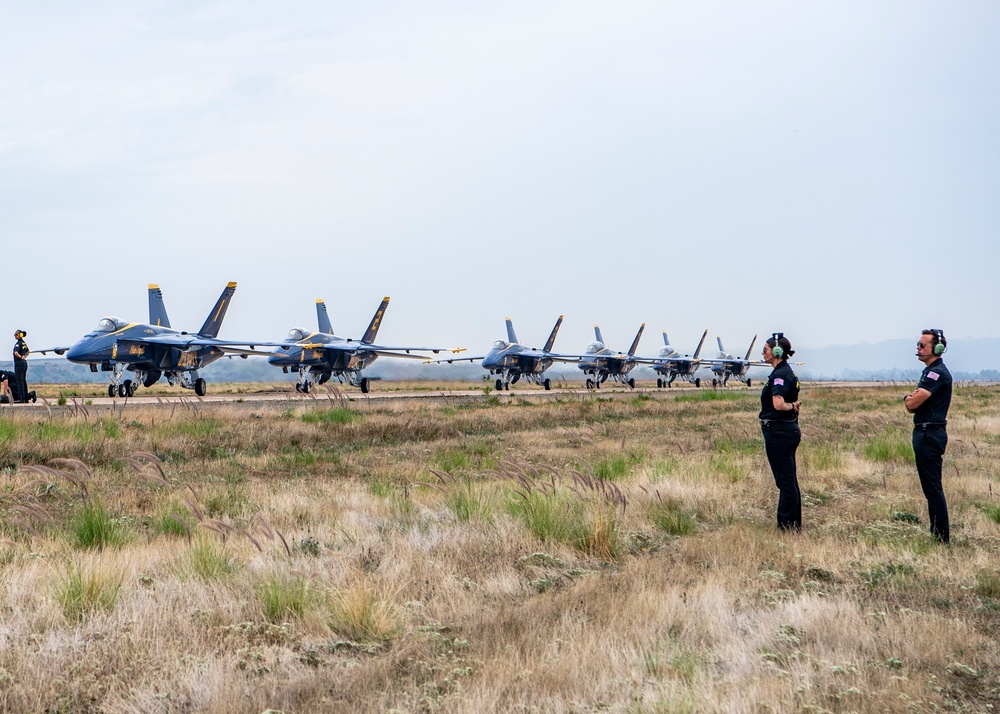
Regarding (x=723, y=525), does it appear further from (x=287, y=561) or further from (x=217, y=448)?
(x=217, y=448)

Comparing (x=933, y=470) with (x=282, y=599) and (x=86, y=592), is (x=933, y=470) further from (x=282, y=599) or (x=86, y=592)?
(x=86, y=592)

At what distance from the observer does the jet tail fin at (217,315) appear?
40.9 meters

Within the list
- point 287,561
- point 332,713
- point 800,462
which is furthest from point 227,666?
point 800,462

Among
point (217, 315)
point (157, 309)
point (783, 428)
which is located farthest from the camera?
point (217, 315)

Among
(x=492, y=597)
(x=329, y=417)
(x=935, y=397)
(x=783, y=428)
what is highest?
(x=935, y=397)

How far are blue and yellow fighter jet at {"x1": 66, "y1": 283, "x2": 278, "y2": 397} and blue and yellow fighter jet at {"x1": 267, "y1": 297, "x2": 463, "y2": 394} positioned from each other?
2.61m

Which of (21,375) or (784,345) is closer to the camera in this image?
(784,345)

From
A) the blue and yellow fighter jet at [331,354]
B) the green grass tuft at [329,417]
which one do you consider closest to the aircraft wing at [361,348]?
the blue and yellow fighter jet at [331,354]

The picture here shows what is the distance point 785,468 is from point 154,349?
33.7 m

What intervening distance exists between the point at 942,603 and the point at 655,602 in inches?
85.1

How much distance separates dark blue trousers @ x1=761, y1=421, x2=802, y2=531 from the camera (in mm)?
7789

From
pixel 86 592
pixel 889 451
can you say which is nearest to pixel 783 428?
pixel 86 592

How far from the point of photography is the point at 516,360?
190 feet

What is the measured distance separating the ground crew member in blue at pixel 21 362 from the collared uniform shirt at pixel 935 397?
82.7ft
